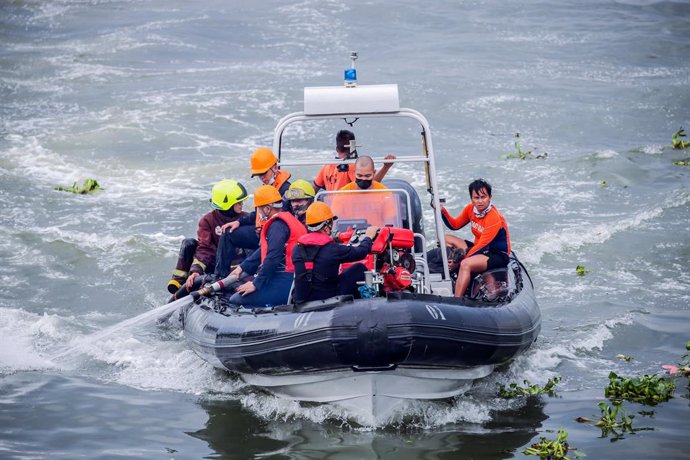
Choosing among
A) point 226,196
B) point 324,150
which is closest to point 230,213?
point 226,196

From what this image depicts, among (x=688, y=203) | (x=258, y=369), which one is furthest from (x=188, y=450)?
(x=688, y=203)

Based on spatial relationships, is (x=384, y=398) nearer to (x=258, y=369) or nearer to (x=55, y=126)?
(x=258, y=369)

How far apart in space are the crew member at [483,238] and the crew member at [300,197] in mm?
1338

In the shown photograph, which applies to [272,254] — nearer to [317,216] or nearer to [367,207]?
[317,216]

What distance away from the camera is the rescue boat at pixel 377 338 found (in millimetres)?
7031

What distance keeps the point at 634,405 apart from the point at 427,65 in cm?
1581

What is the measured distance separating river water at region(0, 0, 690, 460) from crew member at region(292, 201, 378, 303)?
957mm

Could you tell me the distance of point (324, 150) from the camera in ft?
57.5

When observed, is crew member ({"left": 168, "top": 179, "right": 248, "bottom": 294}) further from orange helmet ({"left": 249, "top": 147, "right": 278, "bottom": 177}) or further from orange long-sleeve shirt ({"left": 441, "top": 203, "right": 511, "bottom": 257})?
orange long-sleeve shirt ({"left": 441, "top": 203, "right": 511, "bottom": 257})

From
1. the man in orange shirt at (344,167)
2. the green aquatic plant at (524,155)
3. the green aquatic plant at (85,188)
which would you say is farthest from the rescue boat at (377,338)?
the green aquatic plant at (524,155)

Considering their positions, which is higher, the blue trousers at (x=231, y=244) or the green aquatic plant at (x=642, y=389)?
the blue trousers at (x=231, y=244)

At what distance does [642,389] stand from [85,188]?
10.1 metres

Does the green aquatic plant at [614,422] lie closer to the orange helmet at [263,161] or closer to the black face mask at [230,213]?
the orange helmet at [263,161]

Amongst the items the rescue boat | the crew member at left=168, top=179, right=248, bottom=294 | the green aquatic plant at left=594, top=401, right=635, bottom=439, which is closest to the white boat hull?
the rescue boat
